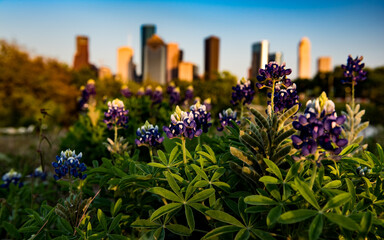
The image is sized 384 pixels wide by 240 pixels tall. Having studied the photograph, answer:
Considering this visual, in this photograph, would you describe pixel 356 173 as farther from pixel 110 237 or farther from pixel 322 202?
pixel 110 237

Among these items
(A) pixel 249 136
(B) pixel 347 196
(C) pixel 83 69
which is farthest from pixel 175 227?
(C) pixel 83 69

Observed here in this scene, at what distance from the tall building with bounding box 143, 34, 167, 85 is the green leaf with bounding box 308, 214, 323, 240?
12106cm

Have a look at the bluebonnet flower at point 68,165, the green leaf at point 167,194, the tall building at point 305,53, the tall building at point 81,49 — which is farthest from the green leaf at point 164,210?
the tall building at point 81,49

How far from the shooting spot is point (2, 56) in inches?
1067

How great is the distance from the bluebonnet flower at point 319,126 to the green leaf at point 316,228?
1.11 ft

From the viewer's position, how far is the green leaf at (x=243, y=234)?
1.60 meters

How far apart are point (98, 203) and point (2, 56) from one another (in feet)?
101

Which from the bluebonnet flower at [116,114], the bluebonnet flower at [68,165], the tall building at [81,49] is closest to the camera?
the bluebonnet flower at [68,165]

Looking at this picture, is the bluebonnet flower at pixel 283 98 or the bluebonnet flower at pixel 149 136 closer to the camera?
the bluebonnet flower at pixel 283 98

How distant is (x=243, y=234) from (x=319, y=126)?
74cm

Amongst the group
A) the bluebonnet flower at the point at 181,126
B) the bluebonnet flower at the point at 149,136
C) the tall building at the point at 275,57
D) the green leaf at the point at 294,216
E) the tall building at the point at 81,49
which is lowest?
the green leaf at the point at 294,216

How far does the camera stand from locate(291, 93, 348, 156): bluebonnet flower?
4.90 ft

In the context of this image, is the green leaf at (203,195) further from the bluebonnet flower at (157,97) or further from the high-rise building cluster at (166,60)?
the high-rise building cluster at (166,60)

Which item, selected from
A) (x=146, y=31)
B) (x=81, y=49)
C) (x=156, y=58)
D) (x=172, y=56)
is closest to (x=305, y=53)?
(x=172, y=56)
